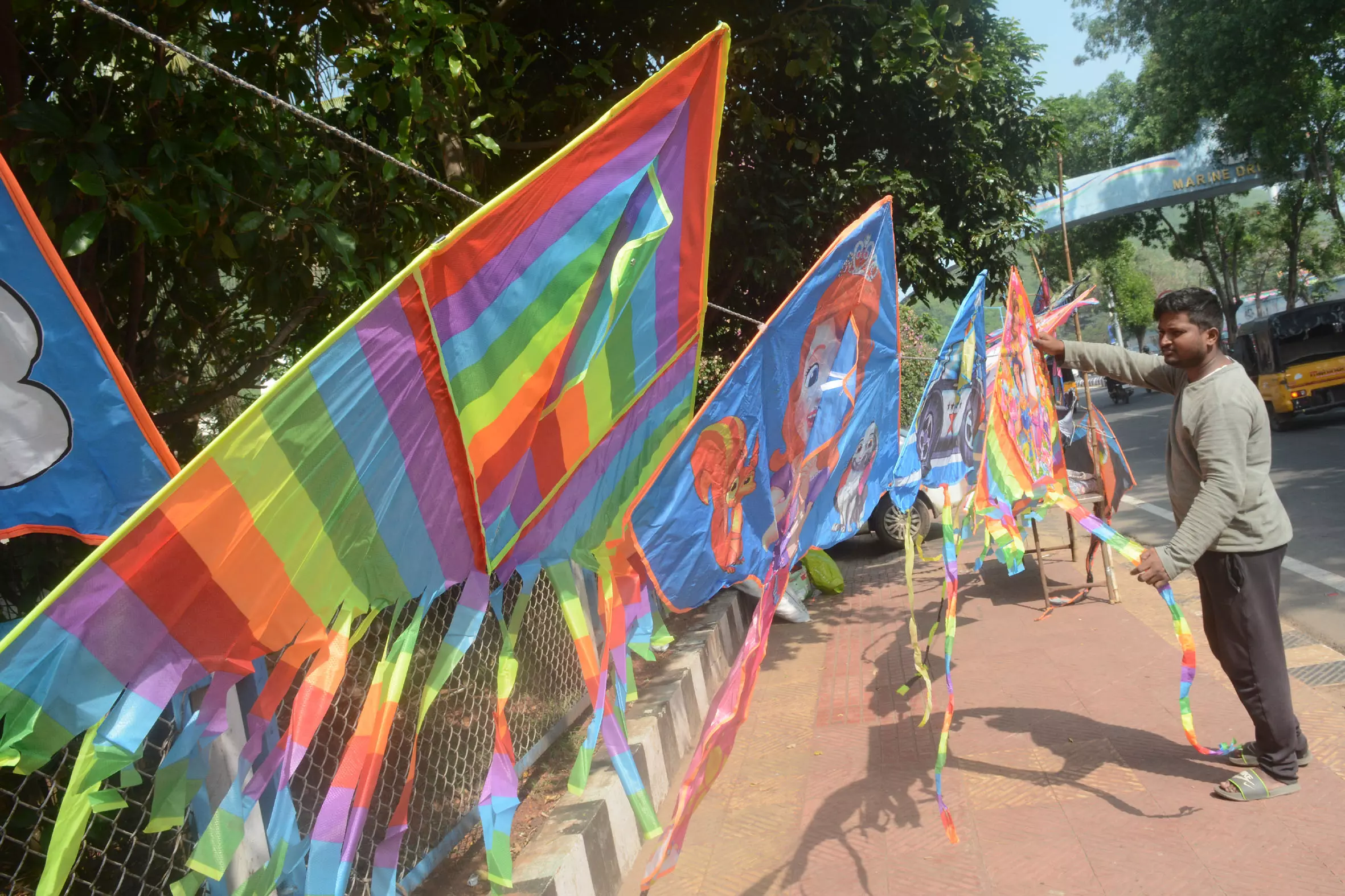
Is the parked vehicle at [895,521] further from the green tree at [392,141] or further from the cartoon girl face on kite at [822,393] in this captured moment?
the cartoon girl face on kite at [822,393]

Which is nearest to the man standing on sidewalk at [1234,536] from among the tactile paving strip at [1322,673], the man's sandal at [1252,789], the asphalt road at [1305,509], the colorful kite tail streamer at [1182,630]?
the man's sandal at [1252,789]

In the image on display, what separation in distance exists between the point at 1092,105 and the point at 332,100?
3176 cm

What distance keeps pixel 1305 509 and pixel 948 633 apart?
7.63 metres

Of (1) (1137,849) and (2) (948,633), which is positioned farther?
(2) (948,633)

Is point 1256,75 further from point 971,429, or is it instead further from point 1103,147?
point 971,429

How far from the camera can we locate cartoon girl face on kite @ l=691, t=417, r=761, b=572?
302 cm

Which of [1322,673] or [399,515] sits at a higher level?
[399,515]

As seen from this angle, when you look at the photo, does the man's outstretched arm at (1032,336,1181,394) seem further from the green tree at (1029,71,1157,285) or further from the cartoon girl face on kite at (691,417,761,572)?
the green tree at (1029,71,1157,285)

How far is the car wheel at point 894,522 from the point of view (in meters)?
11.4

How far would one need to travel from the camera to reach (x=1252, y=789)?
377cm

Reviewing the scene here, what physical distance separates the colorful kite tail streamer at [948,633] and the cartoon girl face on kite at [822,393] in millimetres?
880

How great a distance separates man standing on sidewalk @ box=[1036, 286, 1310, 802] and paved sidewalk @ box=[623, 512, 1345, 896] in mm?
254

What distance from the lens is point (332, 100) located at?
6.23 m

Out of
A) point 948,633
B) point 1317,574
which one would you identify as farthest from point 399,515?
point 1317,574
